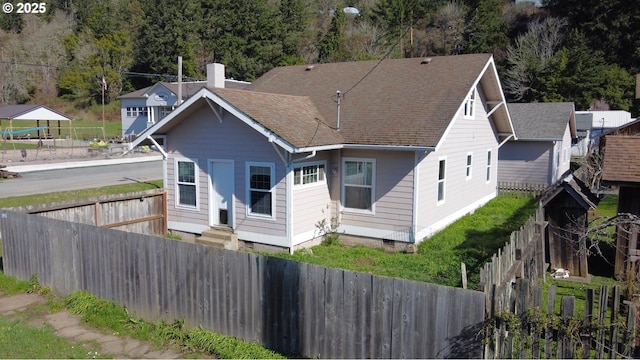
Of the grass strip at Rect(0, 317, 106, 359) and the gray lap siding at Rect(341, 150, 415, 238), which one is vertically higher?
the gray lap siding at Rect(341, 150, 415, 238)

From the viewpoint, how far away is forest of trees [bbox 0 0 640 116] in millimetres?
53125

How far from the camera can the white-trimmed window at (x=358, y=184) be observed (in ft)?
48.4

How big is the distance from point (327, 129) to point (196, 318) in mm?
8263

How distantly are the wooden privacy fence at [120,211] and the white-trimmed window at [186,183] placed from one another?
599mm

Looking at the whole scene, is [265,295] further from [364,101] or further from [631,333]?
[364,101]

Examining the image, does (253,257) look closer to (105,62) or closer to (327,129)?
(327,129)

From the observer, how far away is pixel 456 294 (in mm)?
5980

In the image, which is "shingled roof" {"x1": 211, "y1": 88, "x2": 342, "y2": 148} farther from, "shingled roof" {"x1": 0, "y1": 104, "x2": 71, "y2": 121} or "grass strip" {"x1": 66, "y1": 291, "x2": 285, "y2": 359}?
"shingled roof" {"x1": 0, "y1": 104, "x2": 71, "y2": 121}

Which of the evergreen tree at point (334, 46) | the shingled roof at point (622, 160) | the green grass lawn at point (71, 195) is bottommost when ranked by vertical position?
the green grass lawn at point (71, 195)

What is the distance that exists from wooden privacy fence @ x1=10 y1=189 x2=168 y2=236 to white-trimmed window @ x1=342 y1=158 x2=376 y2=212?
226 inches

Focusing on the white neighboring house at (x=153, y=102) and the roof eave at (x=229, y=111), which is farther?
the white neighboring house at (x=153, y=102)

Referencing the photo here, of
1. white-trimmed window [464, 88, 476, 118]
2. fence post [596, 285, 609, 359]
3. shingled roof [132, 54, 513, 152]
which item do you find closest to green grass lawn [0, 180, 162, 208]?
shingled roof [132, 54, 513, 152]

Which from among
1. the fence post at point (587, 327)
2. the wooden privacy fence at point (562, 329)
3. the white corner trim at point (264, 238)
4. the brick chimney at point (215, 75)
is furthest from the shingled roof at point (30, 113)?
the fence post at point (587, 327)

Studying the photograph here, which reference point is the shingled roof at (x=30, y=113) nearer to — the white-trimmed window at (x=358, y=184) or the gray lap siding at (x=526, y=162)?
the white-trimmed window at (x=358, y=184)
